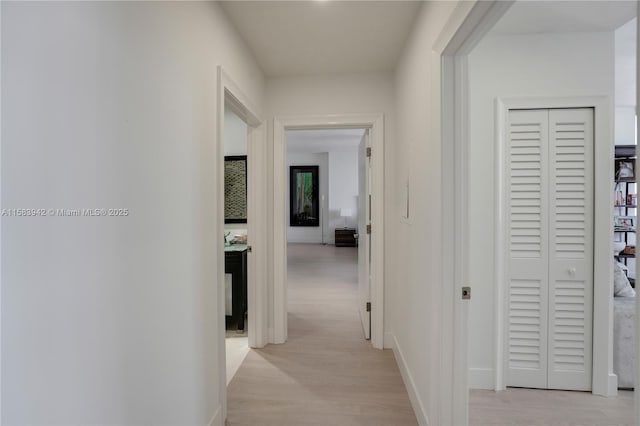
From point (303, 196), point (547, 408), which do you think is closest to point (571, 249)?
point (547, 408)

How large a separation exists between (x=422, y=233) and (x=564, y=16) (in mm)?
1666

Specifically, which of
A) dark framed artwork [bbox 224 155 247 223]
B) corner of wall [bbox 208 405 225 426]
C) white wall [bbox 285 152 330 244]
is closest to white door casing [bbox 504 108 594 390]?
corner of wall [bbox 208 405 225 426]

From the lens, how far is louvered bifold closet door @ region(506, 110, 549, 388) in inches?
83.6

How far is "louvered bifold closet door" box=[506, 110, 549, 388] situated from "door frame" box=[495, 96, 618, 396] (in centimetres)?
7

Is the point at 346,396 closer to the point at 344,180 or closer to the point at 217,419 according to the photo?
the point at 217,419

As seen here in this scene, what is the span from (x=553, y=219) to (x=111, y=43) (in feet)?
8.82

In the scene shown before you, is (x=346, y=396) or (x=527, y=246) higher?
(x=527, y=246)

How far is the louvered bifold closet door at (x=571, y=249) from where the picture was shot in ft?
6.84

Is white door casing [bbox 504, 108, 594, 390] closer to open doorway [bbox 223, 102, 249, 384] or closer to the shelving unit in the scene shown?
the shelving unit

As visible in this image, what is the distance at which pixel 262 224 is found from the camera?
273 centimetres

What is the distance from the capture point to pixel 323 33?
84.5 inches

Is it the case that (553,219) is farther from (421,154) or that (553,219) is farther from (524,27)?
(524,27)

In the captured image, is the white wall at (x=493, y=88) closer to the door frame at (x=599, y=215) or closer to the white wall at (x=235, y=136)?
the door frame at (x=599, y=215)

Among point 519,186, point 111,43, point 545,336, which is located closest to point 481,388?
point 545,336
